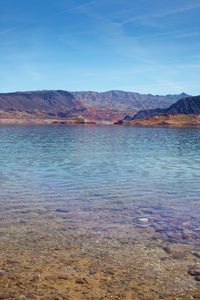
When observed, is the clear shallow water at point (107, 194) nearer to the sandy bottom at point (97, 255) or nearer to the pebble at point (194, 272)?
the sandy bottom at point (97, 255)

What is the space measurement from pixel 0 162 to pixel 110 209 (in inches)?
1102

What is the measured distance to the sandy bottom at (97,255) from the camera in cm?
1243

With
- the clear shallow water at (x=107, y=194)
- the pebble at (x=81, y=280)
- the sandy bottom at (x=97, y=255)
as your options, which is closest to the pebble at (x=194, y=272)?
the sandy bottom at (x=97, y=255)

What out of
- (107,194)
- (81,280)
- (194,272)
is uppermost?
(81,280)

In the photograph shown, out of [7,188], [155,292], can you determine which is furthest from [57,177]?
[155,292]

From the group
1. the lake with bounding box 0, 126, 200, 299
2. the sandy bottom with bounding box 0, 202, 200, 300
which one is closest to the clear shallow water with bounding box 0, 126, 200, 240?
the lake with bounding box 0, 126, 200, 299

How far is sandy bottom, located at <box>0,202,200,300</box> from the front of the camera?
40.8 ft

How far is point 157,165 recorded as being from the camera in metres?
50.0

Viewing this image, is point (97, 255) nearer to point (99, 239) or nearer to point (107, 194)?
point (99, 239)

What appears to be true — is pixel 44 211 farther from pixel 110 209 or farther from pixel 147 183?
pixel 147 183

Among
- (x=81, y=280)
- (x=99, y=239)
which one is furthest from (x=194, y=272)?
(x=99, y=239)

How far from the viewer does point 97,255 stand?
1556 centimetres

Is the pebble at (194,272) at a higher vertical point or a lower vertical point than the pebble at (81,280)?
lower

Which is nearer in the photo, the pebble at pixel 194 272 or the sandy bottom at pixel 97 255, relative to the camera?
the sandy bottom at pixel 97 255
